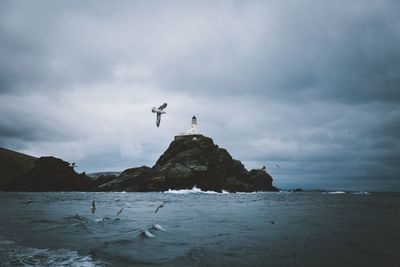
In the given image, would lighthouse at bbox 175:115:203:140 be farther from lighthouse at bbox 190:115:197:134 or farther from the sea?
the sea

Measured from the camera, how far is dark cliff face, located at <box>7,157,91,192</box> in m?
136

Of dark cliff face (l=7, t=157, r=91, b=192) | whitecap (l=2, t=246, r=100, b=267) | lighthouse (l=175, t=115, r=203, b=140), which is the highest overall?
lighthouse (l=175, t=115, r=203, b=140)

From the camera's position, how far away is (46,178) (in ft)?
445

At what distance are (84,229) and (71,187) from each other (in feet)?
433

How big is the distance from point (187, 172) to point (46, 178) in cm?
6341

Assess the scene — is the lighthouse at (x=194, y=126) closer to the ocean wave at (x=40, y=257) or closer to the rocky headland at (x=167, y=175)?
the rocky headland at (x=167, y=175)

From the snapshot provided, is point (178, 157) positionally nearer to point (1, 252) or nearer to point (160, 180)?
point (160, 180)

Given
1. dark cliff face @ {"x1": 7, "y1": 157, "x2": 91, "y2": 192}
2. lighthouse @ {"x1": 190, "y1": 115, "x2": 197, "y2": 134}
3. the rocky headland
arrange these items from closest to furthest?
the rocky headland < dark cliff face @ {"x1": 7, "y1": 157, "x2": 91, "y2": 192} < lighthouse @ {"x1": 190, "y1": 115, "x2": 197, "y2": 134}

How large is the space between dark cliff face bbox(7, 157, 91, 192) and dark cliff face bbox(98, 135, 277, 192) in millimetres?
17533

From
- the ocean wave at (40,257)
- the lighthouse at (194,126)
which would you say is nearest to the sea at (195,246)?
the ocean wave at (40,257)

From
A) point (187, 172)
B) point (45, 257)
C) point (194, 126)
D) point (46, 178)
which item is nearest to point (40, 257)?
point (45, 257)

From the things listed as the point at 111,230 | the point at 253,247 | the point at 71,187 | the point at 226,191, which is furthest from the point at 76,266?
the point at 71,187

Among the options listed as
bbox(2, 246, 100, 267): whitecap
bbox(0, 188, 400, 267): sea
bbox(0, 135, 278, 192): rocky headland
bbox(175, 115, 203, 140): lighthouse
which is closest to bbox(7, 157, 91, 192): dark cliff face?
bbox(0, 135, 278, 192): rocky headland

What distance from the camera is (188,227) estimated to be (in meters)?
23.1
